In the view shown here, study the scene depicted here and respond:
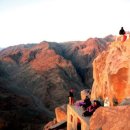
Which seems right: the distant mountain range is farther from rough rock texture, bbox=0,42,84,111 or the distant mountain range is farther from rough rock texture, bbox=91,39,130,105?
rough rock texture, bbox=91,39,130,105

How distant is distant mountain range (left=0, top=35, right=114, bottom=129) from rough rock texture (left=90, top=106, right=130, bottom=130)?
7192 centimetres

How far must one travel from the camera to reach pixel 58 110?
42531 millimetres

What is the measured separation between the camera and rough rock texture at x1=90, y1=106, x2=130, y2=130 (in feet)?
40.2

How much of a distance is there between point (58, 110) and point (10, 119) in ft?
60.4

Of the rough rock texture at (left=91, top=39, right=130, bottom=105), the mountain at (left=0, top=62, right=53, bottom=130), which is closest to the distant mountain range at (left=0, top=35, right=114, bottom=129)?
the mountain at (left=0, top=62, right=53, bottom=130)

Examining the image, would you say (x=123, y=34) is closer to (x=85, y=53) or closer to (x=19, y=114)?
(x=19, y=114)

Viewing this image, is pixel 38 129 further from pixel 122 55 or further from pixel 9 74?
pixel 9 74

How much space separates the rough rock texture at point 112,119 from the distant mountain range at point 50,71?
7192 cm

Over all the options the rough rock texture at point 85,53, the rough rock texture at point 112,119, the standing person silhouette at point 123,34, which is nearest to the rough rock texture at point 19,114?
the standing person silhouette at point 123,34

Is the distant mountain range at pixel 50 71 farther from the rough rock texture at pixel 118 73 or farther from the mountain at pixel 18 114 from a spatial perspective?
the rough rock texture at pixel 118 73

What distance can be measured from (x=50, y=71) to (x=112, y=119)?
10266 centimetres

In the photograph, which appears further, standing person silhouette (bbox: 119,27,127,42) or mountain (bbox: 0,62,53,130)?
mountain (bbox: 0,62,53,130)

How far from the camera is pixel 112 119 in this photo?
519 inches

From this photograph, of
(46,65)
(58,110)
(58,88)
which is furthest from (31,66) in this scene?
(58,110)
